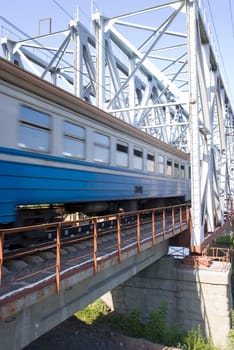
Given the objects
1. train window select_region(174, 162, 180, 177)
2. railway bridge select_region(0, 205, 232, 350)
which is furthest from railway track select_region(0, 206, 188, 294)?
train window select_region(174, 162, 180, 177)

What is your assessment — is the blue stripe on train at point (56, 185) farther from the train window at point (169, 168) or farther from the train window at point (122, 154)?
the train window at point (169, 168)

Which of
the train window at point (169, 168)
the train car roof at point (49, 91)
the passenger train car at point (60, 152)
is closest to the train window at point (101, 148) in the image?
the passenger train car at point (60, 152)

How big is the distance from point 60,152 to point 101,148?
1.77 meters

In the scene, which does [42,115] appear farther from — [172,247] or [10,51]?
[10,51]

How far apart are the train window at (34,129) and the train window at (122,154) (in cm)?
311

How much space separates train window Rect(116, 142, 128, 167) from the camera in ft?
30.9

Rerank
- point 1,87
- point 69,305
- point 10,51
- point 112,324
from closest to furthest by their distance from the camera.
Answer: point 1,87 < point 69,305 < point 112,324 < point 10,51

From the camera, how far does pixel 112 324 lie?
494 inches

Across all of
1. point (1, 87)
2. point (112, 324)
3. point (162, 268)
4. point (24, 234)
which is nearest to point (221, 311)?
point (162, 268)

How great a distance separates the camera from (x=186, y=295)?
12203mm

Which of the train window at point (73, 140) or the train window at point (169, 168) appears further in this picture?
the train window at point (169, 168)

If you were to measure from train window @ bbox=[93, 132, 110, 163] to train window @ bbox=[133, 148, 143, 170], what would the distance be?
173cm

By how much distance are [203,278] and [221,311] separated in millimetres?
1217

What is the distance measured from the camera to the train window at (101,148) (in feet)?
27.2
